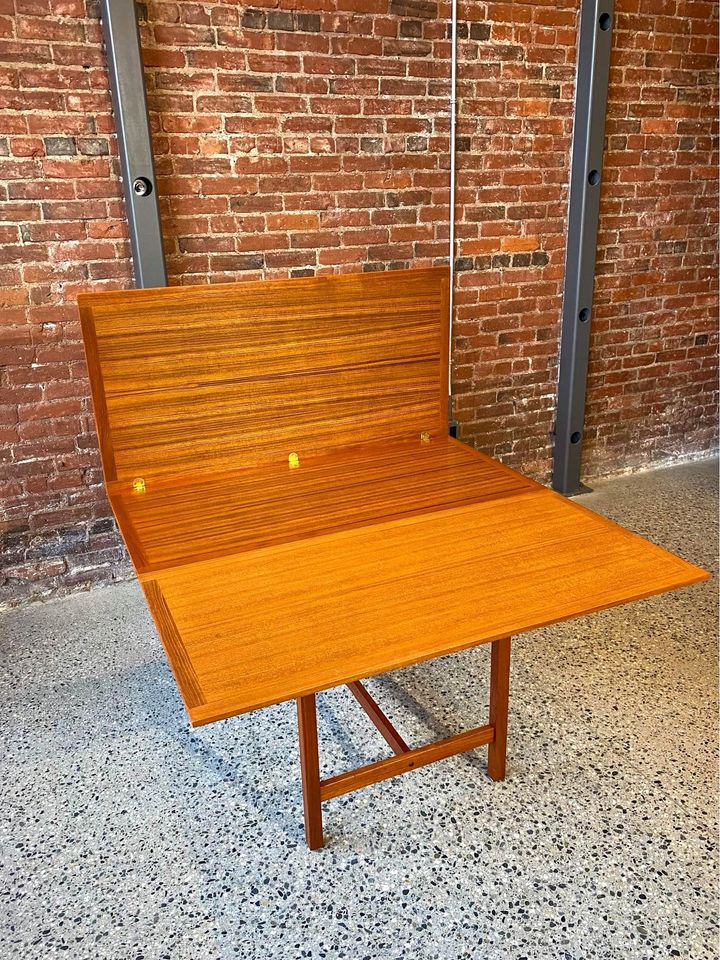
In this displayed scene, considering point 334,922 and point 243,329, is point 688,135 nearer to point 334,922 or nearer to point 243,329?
point 243,329

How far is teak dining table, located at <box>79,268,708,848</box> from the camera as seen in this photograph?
1.32 metres

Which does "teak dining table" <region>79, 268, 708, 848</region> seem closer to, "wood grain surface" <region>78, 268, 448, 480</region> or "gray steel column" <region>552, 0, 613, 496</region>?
"wood grain surface" <region>78, 268, 448, 480</region>

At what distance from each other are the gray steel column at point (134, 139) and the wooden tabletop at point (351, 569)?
0.91 m

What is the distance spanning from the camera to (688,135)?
3469 mm

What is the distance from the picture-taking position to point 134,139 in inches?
93.6

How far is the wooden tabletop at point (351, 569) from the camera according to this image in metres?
1.26

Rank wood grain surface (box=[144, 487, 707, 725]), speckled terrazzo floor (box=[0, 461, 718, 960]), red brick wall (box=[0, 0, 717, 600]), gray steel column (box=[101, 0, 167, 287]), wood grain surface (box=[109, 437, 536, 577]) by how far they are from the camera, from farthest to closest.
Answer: red brick wall (box=[0, 0, 717, 600]) < gray steel column (box=[101, 0, 167, 287]) < wood grain surface (box=[109, 437, 536, 577]) < speckled terrazzo floor (box=[0, 461, 718, 960]) < wood grain surface (box=[144, 487, 707, 725])

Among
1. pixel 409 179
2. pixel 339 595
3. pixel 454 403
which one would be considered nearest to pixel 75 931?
pixel 339 595

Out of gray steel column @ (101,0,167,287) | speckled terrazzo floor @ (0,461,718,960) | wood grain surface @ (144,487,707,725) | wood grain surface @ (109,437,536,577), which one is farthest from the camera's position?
gray steel column @ (101,0,167,287)

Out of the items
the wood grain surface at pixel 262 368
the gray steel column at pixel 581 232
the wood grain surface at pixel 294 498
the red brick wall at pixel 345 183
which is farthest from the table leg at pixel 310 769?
the gray steel column at pixel 581 232

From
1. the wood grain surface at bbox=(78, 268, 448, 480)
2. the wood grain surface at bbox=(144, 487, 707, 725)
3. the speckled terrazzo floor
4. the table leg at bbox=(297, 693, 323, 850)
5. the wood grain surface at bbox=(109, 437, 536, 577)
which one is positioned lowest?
the speckled terrazzo floor

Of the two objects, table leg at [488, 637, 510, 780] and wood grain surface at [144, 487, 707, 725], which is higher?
wood grain surface at [144, 487, 707, 725]

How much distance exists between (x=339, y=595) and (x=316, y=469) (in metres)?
0.73

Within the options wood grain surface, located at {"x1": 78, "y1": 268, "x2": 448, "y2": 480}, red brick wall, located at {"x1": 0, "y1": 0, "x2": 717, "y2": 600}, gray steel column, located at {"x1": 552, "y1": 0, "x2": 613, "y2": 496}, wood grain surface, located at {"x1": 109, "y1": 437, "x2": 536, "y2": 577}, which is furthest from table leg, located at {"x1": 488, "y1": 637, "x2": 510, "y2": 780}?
gray steel column, located at {"x1": 552, "y1": 0, "x2": 613, "y2": 496}
